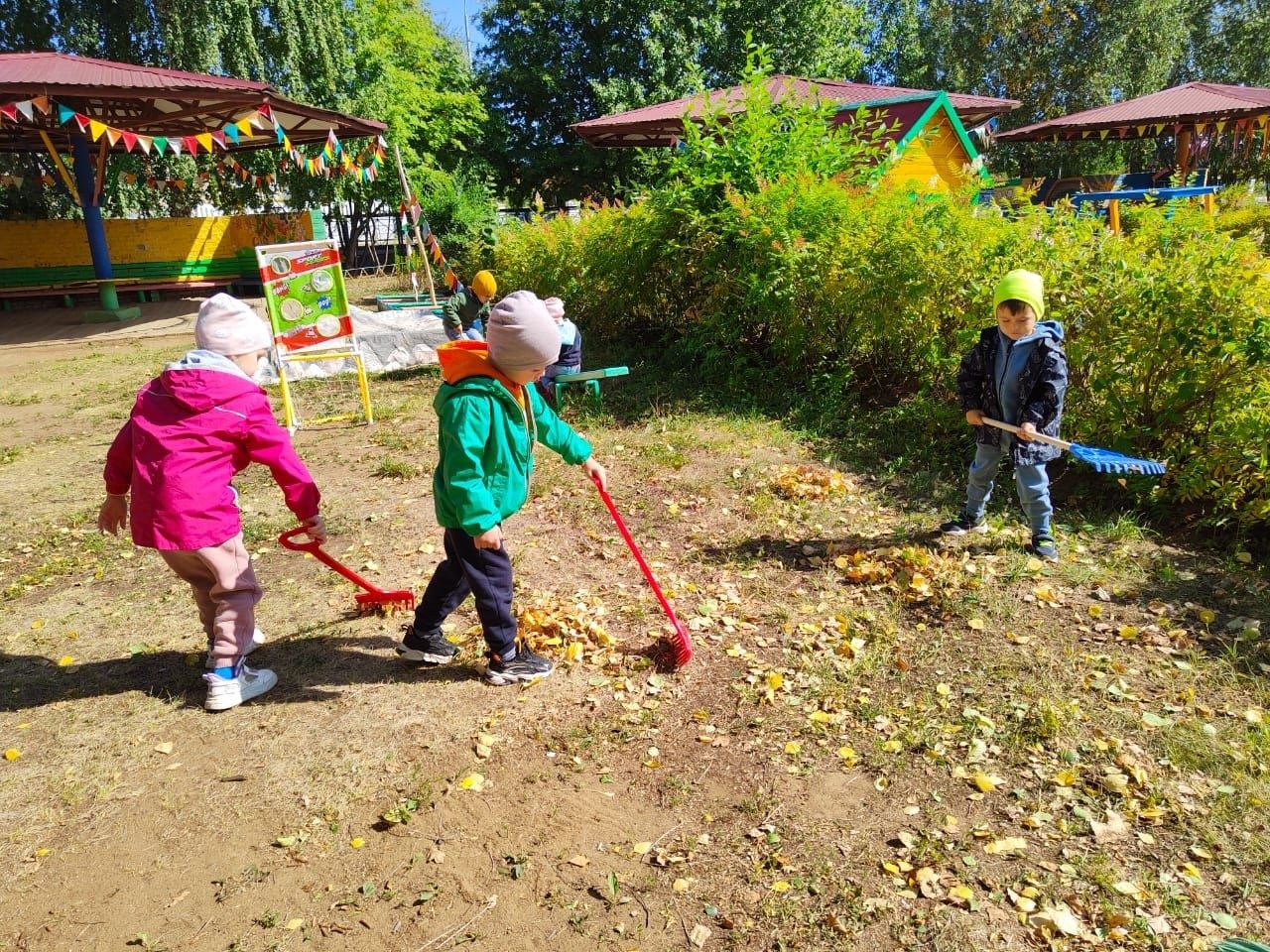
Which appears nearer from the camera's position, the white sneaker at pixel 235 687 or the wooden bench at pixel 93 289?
the white sneaker at pixel 235 687

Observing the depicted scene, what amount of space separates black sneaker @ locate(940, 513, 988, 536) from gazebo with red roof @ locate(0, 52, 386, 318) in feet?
36.1

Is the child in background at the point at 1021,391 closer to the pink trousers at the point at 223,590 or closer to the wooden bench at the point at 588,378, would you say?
the wooden bench at the point at 588,378

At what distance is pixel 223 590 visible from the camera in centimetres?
324

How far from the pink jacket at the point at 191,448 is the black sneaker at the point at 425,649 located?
2.73 feet

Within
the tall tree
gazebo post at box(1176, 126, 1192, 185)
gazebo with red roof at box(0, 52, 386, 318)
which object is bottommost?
gazebo post at box(1176, 126, 1192, 185)

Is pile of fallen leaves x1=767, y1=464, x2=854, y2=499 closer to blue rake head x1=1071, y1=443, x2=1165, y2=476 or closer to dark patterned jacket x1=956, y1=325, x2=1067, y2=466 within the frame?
dark patterned jacket x1=956, y1=325, x2=1067, y2=466

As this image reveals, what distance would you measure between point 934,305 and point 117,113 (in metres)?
15.7

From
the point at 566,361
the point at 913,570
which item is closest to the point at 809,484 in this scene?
the point at 913,570

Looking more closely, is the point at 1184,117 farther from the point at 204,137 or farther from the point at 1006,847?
the point at 1006,847

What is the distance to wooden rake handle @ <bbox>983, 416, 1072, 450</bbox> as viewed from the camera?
3.98 metres

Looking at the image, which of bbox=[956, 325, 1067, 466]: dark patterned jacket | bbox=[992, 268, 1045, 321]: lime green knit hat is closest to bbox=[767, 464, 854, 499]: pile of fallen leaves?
bbox=[956, 325, 1067, 466]: dark patterned jacket

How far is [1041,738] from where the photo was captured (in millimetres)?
3068

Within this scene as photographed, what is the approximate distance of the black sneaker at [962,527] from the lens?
4684 mm

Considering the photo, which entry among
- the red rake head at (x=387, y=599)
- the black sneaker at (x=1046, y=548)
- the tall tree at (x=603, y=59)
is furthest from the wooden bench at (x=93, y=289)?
the black sneaker at (x=1046, y=548)
